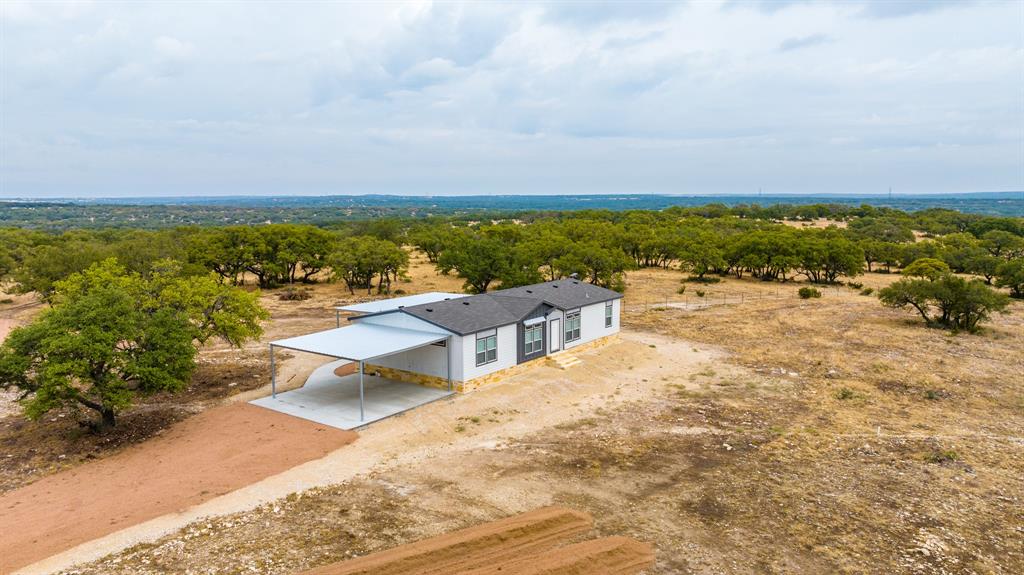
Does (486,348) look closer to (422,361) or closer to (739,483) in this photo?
(422,361)

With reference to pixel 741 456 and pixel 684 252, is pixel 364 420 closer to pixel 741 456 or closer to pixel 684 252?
pixel 741 456

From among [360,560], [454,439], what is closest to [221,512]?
[360,560]

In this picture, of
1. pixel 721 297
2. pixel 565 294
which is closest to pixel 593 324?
pixel 565 294

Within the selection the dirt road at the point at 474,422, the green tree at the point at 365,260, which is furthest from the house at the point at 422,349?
the green tree at the point at 365,260

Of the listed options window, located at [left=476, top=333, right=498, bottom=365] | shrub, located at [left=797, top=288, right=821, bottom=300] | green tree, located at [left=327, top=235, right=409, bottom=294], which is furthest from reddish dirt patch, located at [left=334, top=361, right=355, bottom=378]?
shrub, located at [left=797, top=288, right=821, bottom=300]

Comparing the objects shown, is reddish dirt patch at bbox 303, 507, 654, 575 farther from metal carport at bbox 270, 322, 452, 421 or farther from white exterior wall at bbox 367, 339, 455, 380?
white exterior wall at bbox 367, 339, 455, 380

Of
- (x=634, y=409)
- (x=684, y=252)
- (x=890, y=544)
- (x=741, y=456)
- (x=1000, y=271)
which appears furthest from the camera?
(x=684, y=252)

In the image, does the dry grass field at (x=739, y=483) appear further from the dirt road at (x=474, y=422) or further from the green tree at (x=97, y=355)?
the green tree at (x=97, y=355)
